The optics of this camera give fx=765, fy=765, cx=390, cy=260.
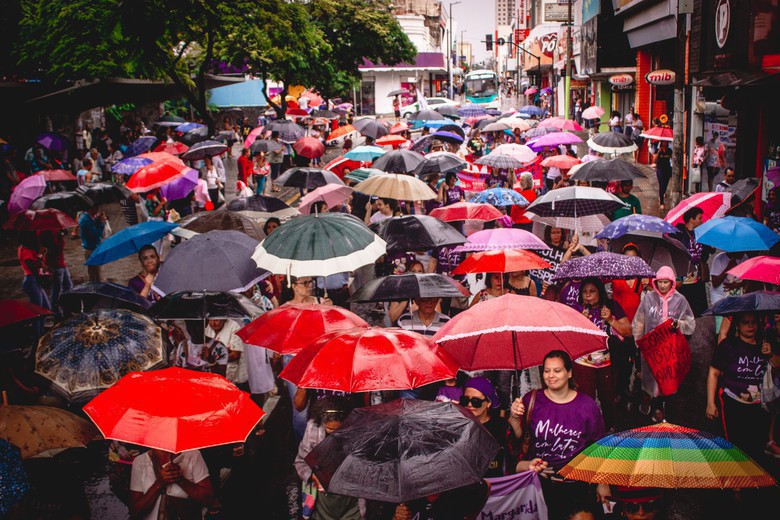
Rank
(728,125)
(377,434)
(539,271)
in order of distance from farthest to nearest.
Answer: (728,125)
(539,271)
(377,434)

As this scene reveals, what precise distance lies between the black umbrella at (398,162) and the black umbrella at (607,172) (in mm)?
3089

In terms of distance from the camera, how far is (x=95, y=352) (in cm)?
568

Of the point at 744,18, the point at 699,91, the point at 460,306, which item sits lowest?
the point at 460,306

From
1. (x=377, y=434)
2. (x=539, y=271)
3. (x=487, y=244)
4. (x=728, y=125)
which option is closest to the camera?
(x=377, y=434)

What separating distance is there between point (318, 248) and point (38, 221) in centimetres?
473

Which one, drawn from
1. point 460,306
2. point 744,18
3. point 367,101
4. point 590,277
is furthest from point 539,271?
point 367,101

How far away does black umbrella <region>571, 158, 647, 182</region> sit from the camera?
1105 centimetres

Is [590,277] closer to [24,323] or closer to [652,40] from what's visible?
[24,323]

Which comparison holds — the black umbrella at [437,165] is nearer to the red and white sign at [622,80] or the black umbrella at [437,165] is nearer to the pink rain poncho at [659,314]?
the pink rain poncho at [659,314]

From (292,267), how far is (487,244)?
2.29 metres

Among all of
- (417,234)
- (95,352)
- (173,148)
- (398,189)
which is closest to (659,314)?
(417,234)

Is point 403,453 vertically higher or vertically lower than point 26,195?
lower

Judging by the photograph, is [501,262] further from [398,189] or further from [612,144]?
[612,144]

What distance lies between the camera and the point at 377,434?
→ 155 inches
